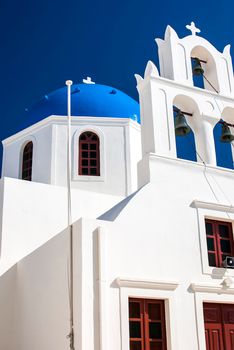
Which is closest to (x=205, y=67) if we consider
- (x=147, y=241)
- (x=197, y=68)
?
(x=197, y=68)

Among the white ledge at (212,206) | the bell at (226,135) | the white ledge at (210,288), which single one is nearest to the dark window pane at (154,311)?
the white ledge at (210,288)

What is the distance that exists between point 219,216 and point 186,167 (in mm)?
1244

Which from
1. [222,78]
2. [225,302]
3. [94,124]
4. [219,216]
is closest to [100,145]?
[94,124]

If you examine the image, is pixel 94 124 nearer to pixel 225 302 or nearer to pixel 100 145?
pixel 100 145

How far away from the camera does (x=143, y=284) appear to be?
9.39 m

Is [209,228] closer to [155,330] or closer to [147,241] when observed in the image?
[147,241]

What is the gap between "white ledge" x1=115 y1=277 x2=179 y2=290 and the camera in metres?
9.15

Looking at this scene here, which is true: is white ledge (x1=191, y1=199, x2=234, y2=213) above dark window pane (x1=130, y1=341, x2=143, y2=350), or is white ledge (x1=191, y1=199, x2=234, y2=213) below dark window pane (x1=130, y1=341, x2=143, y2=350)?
above

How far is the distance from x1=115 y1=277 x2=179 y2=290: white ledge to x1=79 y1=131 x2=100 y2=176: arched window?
652cm

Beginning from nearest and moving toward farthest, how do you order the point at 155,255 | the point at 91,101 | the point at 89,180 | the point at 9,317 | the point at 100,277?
the point at 100,277
the point at 155,255
the point at 9,317
the point at 89,180
the point at 91,101

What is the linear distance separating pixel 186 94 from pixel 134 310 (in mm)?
5179

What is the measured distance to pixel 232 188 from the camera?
459 inches

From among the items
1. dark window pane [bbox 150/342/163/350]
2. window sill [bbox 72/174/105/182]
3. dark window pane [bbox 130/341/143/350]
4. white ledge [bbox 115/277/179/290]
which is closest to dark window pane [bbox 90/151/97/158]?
window sill [bbox 72/174/105/182]

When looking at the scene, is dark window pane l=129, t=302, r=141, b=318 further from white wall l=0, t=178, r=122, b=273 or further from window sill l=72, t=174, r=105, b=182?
window sill l=72, t=174, r=105, b=182
